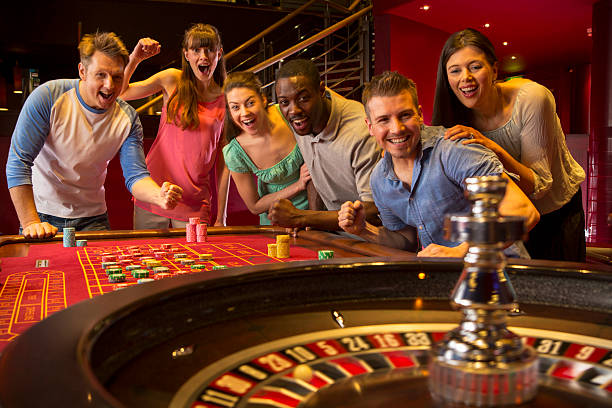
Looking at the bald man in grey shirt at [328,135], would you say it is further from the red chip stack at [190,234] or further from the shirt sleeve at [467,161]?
the shirt sleeve at [467,161]

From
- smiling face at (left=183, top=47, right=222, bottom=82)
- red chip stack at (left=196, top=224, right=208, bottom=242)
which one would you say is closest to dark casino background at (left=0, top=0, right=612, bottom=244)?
smiling face at (left=183, top=47, right=222, bottom=82)

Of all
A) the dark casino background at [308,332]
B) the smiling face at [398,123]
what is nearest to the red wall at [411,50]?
the smiling face at [398,123]

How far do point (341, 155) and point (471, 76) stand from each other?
31.1 inches

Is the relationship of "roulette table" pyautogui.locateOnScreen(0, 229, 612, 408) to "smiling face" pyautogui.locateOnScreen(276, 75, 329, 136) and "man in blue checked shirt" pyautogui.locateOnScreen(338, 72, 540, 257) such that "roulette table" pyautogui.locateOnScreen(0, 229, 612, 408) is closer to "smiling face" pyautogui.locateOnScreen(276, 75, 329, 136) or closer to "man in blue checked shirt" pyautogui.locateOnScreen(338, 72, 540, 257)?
"man in blue checked shirt" pyautogui.locateOnScreen(338, 72, 540, 257)

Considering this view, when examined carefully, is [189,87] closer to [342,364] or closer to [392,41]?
[342,364]

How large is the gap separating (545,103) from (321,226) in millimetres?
1105

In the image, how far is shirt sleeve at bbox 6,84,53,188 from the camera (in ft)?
9.33

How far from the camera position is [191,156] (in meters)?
3.70

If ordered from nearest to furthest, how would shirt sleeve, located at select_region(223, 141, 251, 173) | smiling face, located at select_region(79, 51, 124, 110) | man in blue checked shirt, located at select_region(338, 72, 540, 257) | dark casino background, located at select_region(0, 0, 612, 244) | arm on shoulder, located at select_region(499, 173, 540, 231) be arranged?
arm on shoulder, located at select_region(499, 173, 540, 231) < man in blue checked shirt, located at select_region(338, 72, 540, 257) < smiling face, located at select_region(79, 51, 124, 110) < shirt sleeve, located at select_region(223, 141, 251, 173) < dark casino background, located at select_region(0, 0, 612, 244)

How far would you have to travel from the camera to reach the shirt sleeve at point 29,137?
2.84m

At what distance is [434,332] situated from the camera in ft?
2.22

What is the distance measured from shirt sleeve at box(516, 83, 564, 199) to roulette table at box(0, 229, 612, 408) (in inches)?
64.7

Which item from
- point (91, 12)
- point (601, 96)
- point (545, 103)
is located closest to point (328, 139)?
point (545, 103)

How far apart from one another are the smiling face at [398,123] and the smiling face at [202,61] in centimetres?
157
